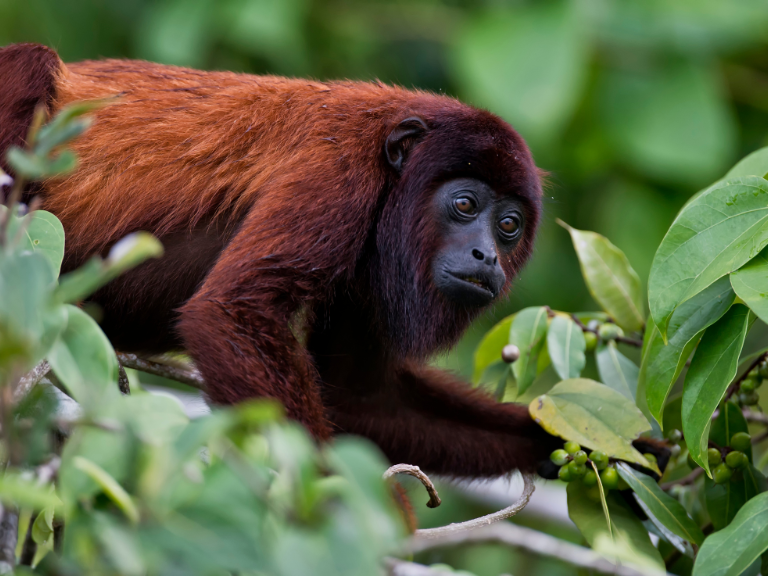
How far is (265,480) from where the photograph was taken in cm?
114

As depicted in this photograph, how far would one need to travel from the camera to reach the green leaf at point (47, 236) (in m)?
1.55

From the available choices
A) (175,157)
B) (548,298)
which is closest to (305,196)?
(175,157)

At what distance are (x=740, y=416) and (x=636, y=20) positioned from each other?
5.22 meters

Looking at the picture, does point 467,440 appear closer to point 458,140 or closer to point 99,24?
point 458,140

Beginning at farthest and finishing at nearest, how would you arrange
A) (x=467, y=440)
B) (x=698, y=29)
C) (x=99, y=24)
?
1. (x=99, y=24)
2. (x=698, y=29)
3. (x=467, y=440)

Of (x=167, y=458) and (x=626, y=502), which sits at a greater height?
(x=167, y=458)

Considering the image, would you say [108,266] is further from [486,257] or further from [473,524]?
[486,257]

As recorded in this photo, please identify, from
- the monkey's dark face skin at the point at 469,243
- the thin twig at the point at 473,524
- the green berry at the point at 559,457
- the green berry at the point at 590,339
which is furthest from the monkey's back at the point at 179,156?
the thin twig at the point at 473,524

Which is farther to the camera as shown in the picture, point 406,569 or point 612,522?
point 612,522

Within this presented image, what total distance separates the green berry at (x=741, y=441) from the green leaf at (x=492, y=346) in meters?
0.80

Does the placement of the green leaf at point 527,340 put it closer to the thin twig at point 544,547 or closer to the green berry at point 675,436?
the green berry at point 675,436

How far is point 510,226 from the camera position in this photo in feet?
9.26

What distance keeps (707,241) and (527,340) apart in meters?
0.81

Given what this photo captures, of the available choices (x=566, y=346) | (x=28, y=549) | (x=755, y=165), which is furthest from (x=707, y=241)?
(x=28, y=549)
